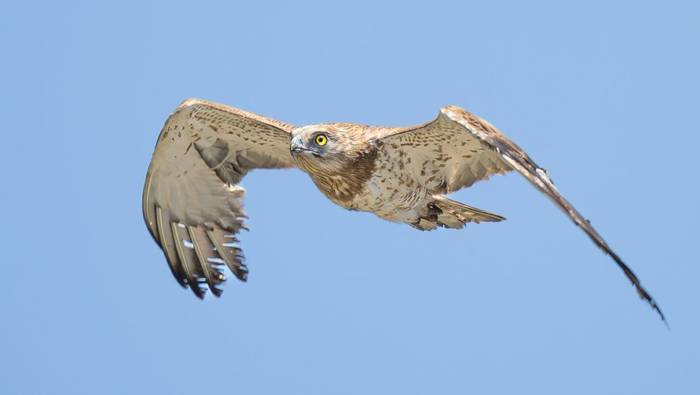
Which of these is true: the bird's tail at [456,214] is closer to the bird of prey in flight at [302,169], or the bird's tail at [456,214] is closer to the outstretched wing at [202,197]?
the bird of prey in flight at [302,169]

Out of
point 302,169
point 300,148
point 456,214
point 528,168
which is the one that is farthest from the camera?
point 456,214

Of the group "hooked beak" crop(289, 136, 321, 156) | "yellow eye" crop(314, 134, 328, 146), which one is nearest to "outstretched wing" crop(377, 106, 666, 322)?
"yellow eye" crop(314, 134, 328, 146)

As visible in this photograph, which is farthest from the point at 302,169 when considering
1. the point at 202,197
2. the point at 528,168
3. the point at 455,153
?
the point at 528,168

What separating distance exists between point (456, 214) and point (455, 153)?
0.85 meters

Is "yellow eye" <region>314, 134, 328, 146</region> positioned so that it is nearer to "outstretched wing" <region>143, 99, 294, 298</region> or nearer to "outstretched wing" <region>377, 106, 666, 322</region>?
"outstretched wing" <region>377, 106, 666, 322</region>

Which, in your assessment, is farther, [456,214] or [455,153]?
[456,214]

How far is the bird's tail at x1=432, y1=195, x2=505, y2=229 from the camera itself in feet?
46.5

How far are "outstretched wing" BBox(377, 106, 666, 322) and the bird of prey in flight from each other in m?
0.01

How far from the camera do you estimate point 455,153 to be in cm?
1377

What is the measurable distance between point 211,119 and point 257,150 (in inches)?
31.3

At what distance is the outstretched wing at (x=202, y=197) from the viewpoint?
1505 cm

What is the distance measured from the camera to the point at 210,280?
50.1 feet

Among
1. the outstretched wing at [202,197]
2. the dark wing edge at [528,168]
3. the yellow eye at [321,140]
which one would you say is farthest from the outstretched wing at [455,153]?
the outstretched wing at [202,197]

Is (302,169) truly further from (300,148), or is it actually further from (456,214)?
(456,214)
